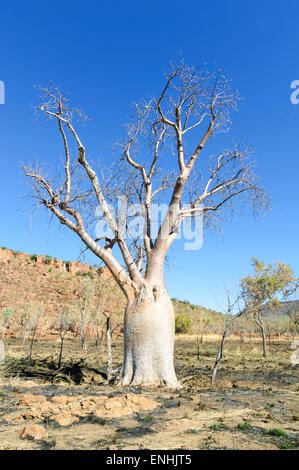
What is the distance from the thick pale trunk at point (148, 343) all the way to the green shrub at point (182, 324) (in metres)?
24.5

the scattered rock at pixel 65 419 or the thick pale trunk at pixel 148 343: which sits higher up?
the thick pale trunk at pixel 148 343

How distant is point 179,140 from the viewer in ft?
26.0

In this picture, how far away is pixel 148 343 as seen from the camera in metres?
6.80

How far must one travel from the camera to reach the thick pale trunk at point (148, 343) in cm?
677

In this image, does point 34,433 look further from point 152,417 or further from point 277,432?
point 277,432

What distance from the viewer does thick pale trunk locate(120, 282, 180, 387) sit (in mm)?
6770

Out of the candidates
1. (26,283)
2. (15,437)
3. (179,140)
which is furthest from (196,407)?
(26,283)

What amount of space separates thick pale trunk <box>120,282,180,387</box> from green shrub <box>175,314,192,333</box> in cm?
2451

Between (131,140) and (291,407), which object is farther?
(131,140)

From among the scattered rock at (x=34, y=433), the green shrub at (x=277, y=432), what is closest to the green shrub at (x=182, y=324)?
the green shrub at (x=277, y=432)

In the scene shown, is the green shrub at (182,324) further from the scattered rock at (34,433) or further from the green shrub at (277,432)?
the scattered rock at (34,433)

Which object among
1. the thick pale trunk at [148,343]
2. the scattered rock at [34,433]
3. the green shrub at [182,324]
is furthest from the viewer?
the green shrub at [182,324]

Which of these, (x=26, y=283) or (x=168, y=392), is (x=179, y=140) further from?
(x=26, y=283)
